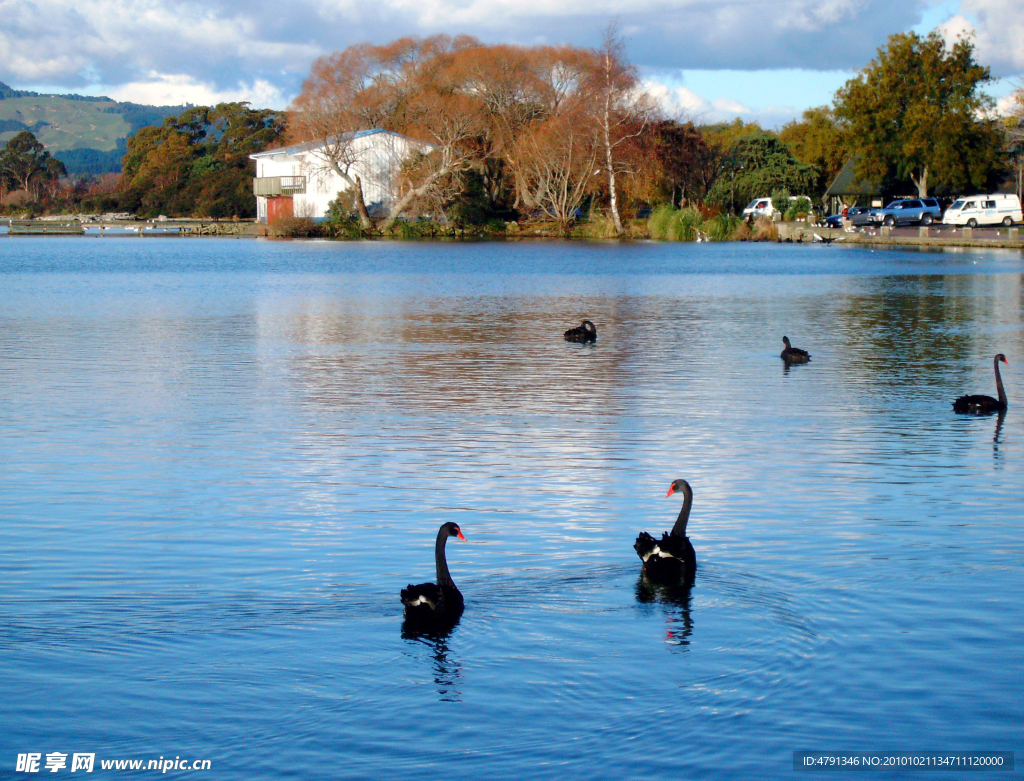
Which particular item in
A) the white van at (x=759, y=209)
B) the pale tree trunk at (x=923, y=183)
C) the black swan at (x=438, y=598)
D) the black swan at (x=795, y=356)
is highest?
the pale tree trunk at (x=923, y=183)

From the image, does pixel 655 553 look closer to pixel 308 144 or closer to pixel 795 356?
pixel 795 356

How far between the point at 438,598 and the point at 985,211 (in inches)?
2692

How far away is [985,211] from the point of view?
68.1 meters

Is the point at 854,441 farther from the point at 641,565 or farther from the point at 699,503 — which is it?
the point at 641,565

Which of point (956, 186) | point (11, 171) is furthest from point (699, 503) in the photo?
point (11, 171)

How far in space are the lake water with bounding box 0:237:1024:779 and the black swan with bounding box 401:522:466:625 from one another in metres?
0.16

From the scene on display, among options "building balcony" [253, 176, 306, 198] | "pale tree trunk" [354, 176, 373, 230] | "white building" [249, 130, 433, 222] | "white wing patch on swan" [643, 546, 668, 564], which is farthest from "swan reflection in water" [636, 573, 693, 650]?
"building balcony" [253, 176, 306, 198]

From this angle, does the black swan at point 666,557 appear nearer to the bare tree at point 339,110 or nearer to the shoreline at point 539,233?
the shoreline at point 539,233

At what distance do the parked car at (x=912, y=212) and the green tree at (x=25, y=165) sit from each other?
102 metres

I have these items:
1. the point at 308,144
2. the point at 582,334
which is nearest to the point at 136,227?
the point at 308,144

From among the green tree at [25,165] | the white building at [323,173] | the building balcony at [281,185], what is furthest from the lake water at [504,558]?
the green tree at [25,165]

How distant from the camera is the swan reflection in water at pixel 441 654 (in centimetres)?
645

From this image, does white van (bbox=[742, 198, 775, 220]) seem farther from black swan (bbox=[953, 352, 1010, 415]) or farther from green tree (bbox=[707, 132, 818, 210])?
black swan (bbox=[953, 352, 1010, 415])

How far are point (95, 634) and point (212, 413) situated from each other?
8115mm
